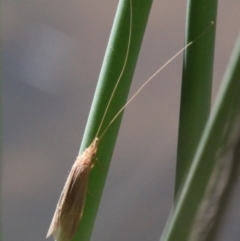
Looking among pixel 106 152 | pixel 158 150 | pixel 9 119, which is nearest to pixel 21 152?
pixel 9 119

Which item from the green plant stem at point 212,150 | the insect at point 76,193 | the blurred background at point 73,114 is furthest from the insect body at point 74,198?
the blurred background at point 73,114

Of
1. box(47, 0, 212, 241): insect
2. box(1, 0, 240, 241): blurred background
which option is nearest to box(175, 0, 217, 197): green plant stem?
box(47, 0, 212, 241): insect

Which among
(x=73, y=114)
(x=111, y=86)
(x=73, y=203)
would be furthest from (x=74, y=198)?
(x=73, y=114)

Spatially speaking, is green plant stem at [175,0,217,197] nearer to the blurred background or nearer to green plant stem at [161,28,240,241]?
green plant stem at [161,28,240,241]

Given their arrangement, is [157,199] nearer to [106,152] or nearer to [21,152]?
[21,152]

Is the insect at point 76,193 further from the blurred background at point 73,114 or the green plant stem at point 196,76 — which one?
the blurred background at point 73,114

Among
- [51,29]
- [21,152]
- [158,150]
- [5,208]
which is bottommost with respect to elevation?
[5,208]

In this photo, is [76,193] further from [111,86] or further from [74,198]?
[111,86]
